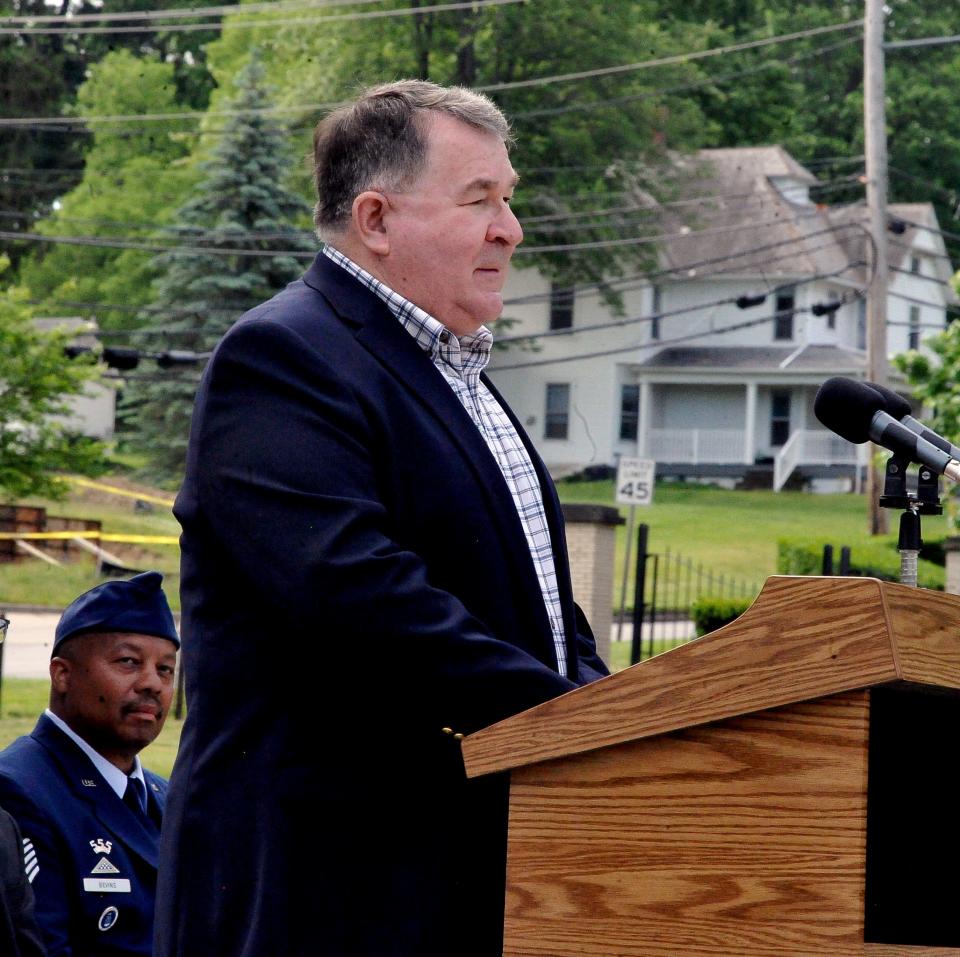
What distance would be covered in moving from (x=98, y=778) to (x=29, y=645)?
18.1m

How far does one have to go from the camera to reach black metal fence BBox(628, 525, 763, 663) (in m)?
16.5

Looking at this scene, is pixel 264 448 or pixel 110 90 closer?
pixel 264 448

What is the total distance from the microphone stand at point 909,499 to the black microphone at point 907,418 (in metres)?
0.05

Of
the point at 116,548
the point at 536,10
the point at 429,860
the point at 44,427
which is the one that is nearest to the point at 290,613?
the point at 429,860

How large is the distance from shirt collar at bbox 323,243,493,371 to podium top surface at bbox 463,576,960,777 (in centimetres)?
84

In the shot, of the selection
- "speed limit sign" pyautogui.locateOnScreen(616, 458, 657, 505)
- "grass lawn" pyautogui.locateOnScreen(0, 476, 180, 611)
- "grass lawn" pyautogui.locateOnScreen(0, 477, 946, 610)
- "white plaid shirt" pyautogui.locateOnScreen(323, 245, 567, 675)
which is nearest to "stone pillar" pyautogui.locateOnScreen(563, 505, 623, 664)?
"speed limit sign" pyautogui.locateOnScreen(616, 458, 657, 505)

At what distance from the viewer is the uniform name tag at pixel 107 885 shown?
413cm

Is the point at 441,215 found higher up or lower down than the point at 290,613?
higher up

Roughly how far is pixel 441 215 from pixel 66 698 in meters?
2.28

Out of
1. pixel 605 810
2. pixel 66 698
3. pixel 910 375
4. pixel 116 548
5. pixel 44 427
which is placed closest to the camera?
pixel 605 810

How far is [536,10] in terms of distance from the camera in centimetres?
4291

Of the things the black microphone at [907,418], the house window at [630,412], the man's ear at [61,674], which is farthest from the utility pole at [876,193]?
A: the black microphone at [907,418]

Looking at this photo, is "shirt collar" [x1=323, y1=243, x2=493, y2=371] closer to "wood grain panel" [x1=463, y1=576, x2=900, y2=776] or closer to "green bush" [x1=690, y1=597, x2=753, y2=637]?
"wood grain panel" [x1=463, y1=576, x2=900, y2=776]

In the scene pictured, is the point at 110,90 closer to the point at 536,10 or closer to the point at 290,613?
the point at 536,10
